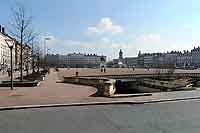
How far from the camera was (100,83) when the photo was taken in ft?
81.3

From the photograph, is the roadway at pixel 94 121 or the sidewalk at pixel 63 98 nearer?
the roadway at pixel 94 121

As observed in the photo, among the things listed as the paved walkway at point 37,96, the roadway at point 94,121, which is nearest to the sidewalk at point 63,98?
the paved walkway at point 37,96

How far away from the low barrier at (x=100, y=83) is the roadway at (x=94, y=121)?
19.2 feet

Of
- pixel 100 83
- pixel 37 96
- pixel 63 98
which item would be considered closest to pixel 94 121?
pixel 63 98

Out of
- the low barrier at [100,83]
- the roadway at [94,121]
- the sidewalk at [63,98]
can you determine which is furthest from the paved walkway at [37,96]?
the roadway at [94,121]

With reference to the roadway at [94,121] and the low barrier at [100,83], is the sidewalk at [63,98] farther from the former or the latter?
the roadway at [94,121]

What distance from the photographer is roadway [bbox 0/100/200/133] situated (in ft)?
28.3

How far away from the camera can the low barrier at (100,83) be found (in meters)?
18.8

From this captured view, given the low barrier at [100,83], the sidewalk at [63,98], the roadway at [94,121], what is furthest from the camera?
the low barrier at [100,83]

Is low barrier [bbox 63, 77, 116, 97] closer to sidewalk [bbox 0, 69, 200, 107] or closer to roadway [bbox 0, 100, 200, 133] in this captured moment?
sidewalk [bbox 0, 69, 200, 107]

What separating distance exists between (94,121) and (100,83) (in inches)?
582

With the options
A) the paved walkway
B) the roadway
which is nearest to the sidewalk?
the paved walkway

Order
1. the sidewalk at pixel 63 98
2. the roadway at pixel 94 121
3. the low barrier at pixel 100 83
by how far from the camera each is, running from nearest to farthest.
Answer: the roadway at pixel 94 121 → the sidewalk at pixel 63 98 → the low barrier at pixel 100 83

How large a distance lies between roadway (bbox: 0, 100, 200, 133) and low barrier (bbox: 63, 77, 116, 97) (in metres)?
5.84
